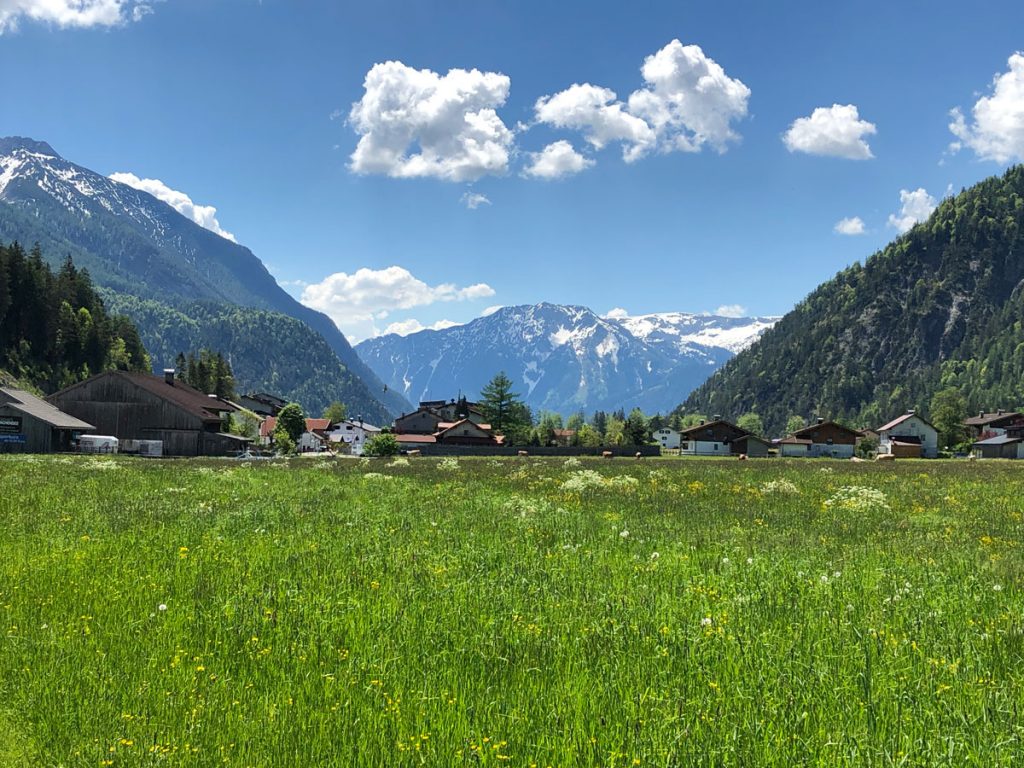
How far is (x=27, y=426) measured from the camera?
199ft

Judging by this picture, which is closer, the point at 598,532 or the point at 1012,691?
the point at 1012,691

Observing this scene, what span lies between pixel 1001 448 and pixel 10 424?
160 m

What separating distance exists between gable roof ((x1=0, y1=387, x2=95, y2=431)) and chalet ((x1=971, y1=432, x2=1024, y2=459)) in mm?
145437

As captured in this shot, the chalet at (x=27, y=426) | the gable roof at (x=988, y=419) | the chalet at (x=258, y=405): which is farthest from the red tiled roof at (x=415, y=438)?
the gable roof at (x=988, y=419)

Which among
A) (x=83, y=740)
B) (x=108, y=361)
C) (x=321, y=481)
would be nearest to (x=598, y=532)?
(x=83, y=740)

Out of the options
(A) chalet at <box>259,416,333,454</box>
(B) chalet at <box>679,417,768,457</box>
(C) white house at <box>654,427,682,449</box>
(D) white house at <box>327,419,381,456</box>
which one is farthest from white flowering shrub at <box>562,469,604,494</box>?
(C) white house at <box>654,427,682,449</box>

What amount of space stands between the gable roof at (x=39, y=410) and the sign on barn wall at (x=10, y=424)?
3.25 feet

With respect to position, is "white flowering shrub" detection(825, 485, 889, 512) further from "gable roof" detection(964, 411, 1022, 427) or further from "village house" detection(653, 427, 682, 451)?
"gable roof" detection(964, 411, 1022, 427)

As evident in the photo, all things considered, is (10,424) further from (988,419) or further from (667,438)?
(988,419)

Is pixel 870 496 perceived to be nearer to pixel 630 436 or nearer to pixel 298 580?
pixel 298 580

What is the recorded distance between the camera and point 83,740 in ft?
14.6

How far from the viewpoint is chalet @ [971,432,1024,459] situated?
110 metres

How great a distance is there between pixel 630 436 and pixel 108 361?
4564 inches

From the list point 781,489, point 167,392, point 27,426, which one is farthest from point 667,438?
point 781,489
